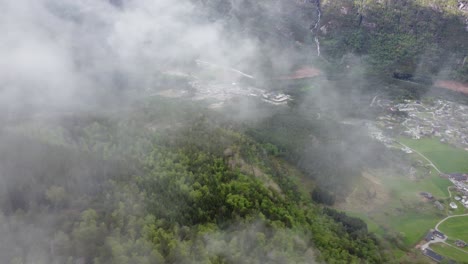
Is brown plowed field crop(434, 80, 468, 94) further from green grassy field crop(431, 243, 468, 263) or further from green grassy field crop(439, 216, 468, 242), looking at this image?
green grassy field crop(431, 243, 468, 263)

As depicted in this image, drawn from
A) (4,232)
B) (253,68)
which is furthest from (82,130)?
(253,68)

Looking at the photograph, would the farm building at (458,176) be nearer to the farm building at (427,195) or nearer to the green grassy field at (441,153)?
the green grassy field at (441,153)

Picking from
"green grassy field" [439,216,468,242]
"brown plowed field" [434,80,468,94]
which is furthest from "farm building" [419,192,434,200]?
"brown plowed field" [434,80,468,94]

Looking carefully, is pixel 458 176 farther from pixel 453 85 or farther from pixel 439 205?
pixel 453 85

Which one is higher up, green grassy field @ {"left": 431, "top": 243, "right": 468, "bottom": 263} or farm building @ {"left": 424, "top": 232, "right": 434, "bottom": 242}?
farm building @ {"left": 424, "top": 232, "right": 434, "bottom": 242}

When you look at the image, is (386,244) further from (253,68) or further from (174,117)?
(253,68)
